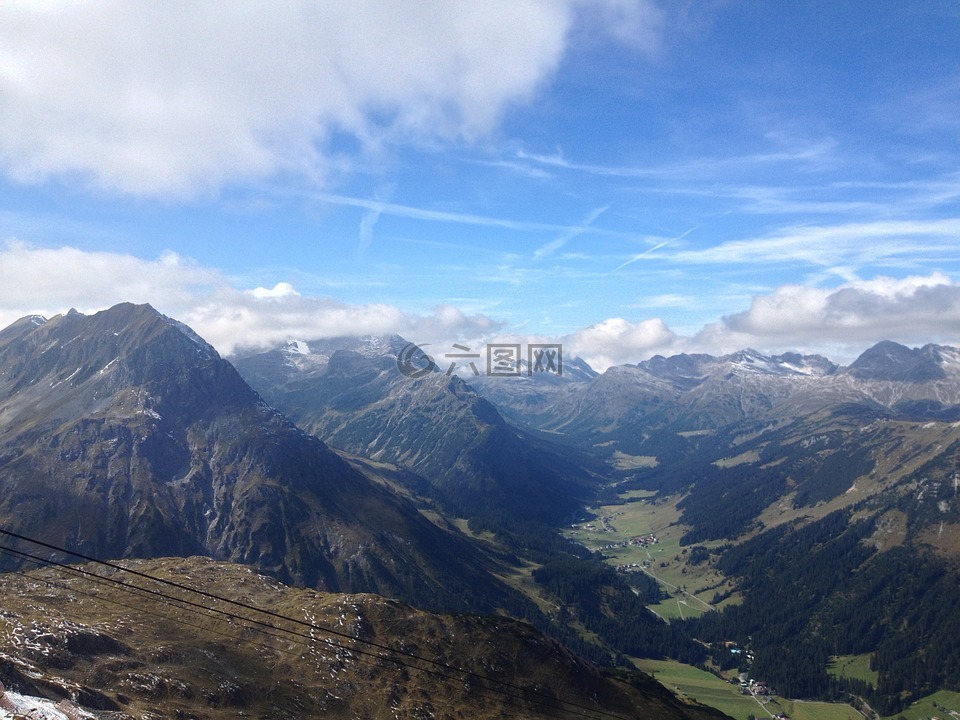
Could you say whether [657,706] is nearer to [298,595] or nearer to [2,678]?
[298,595]

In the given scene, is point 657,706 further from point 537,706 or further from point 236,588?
point 236,588

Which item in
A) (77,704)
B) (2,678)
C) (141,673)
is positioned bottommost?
(141,673)

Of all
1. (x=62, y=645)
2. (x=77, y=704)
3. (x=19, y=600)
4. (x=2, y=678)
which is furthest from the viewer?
(x=19, y=600)

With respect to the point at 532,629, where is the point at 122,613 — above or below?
above

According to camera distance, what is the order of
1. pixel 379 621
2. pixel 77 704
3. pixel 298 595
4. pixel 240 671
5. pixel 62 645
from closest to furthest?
pixel 77 704 → pixel 62 645 → pixel 240 671 → pixel 379 621 → pixel 298 595

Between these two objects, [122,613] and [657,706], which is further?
[657,706]

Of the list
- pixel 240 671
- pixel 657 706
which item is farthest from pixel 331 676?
pixel 657 706

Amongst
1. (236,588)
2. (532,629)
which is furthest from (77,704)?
(532,629)
